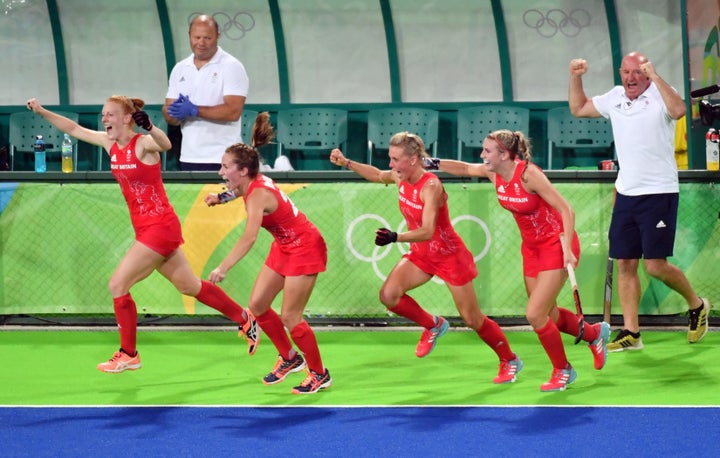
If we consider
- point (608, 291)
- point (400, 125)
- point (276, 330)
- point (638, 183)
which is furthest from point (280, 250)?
point (400, 125)

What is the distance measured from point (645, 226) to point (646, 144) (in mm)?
609

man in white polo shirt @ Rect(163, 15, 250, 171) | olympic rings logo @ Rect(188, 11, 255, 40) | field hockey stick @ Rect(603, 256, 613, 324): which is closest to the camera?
field hockey stick @ Rect(603, 256, 613, 324)

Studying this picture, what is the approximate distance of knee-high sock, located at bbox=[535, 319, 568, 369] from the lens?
24.7ft

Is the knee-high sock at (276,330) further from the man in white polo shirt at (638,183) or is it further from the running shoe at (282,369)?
the man in white polo shirt at (638,183)

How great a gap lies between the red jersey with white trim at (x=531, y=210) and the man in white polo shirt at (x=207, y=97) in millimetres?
3098

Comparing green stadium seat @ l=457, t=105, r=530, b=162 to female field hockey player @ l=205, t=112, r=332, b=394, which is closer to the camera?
female field hockey player @ l=205, t=112, r=332, b=394

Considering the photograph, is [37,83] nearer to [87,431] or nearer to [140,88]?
[140,88]

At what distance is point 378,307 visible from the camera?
1005 cm

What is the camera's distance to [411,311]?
8.44 metres

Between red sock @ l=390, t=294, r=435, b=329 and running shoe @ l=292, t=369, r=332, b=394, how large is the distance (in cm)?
88

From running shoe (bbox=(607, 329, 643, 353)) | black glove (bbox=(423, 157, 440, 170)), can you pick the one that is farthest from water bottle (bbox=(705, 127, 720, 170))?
black glove (bbox=(423, 157, 440, 170))

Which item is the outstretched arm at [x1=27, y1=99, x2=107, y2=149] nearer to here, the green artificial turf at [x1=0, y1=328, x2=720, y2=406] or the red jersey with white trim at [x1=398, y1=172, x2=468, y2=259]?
the green artificial turf at [x1=0, y1=328, x2=720, y2=406]

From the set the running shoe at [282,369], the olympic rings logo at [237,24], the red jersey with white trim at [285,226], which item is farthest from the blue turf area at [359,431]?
the olympic rings logo at [237,24]

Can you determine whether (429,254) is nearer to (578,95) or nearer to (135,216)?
(578,95)
